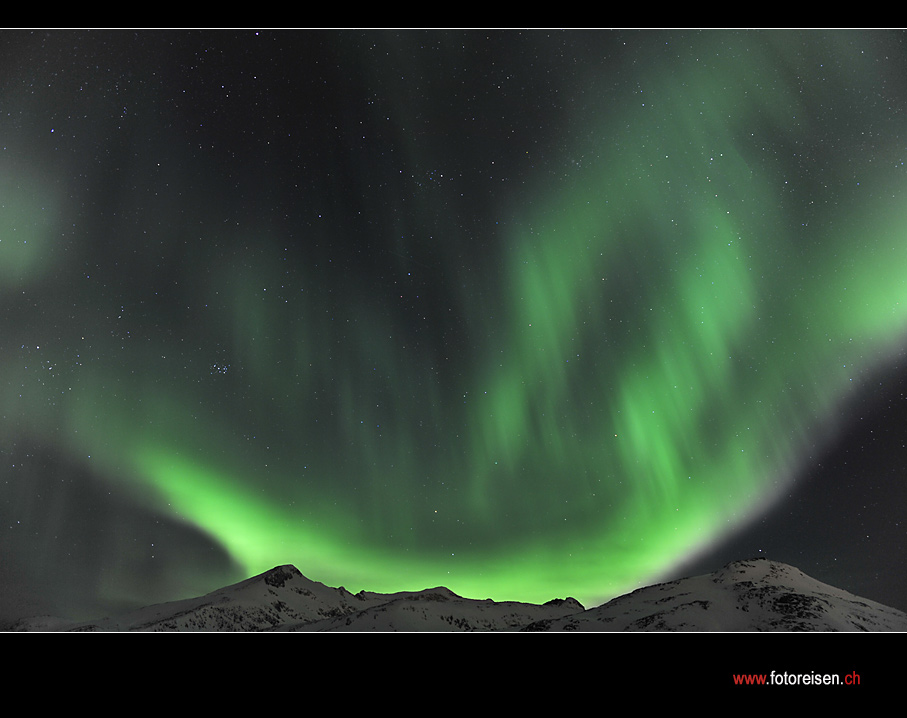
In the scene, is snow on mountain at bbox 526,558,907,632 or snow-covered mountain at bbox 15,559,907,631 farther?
snow on mountain at bbox 526,558,907,632

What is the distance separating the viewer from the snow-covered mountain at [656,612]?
52500 mm

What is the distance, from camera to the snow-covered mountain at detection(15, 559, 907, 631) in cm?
5250

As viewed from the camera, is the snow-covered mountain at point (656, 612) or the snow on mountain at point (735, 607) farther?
the snow on mountain at point (735, 607)

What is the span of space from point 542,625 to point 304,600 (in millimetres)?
118415

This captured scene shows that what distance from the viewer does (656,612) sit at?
198 ft

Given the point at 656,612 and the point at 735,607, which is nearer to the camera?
the point at 656,612
